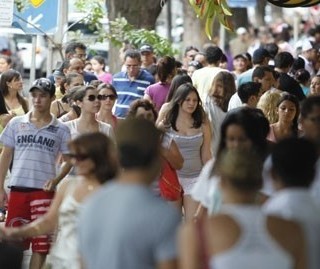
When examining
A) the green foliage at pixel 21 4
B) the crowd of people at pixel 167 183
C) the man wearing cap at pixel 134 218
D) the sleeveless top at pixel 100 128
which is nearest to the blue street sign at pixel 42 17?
the green foliage at pixel 21 4

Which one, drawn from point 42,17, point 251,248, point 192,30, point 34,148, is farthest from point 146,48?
point 251,248

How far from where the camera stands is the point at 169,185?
471 inches

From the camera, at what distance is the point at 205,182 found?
28.0ft

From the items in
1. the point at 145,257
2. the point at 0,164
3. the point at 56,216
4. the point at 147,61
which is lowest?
the point at 147,61

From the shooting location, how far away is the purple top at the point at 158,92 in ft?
52.7

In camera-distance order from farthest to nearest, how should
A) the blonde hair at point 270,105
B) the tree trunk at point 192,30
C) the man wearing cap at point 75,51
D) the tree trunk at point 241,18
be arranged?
the tree trunk at point 241,18, the tree trunk at point 192,30, the man wearing cap at point 75,51, the blonde hair at point 270,105

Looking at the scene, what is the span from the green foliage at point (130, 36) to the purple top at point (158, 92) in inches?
164

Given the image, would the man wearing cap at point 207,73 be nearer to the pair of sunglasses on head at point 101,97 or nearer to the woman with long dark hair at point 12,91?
the woman with long dark hair at point 12,91

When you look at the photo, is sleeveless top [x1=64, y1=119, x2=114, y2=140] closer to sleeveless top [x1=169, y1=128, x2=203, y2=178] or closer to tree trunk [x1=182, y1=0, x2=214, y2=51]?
sleeveless top [x1=169, y1=128, x2=203, y2=178]

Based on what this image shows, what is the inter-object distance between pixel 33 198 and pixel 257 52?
324 inches

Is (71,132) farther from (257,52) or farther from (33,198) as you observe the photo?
(257,52)

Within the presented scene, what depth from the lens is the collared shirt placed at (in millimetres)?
11578

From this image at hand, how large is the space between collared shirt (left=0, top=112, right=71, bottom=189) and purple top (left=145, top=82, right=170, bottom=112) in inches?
172

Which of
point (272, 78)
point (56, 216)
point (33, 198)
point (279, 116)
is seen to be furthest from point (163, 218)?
point (272, 78)
